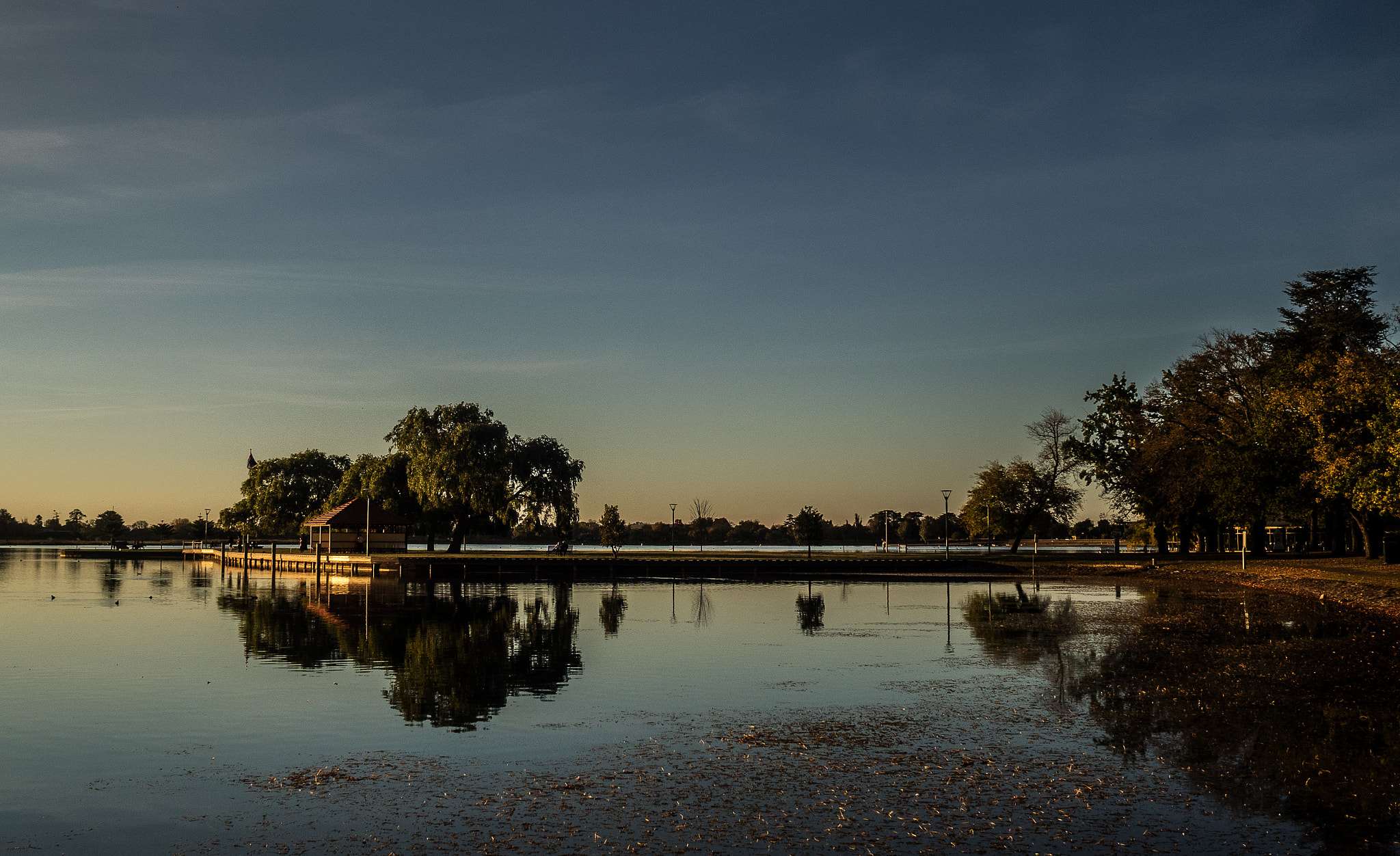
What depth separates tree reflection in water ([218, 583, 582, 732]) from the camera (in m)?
21.6

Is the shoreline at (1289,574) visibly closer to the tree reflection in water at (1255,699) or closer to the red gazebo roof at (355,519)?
the tree reflection in water at (1255,699)

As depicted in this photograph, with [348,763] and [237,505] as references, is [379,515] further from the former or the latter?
[348,763]

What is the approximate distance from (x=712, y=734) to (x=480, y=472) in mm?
71148

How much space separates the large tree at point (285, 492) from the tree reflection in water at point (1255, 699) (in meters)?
92.4

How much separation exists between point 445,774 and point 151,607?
124 ft

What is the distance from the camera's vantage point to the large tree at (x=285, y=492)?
113188 mm

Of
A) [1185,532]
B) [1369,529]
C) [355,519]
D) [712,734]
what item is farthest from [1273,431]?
[355,519]

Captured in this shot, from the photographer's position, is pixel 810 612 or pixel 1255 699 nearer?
pixel 1255 699

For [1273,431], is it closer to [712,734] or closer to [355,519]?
[712,734]

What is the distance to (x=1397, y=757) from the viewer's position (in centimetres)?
1472

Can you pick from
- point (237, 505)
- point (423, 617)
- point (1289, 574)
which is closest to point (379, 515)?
point (237, 505)

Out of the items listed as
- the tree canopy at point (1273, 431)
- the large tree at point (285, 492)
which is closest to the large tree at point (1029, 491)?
the tree canopy at point (1273, 431)

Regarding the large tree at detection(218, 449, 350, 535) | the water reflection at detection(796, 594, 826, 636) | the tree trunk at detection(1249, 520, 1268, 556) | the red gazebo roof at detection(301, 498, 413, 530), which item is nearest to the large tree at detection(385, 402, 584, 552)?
the red gazebo roof at detection(301, 498, 413, 530)

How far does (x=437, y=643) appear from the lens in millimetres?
31484
